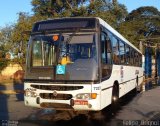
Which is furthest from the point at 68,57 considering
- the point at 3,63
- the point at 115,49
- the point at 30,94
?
the point at 3,63

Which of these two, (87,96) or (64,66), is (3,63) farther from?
(87,96)

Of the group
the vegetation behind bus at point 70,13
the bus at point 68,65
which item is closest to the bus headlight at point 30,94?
the bus at point 68,65

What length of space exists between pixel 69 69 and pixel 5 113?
388 cm

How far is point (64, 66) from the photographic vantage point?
10422mm

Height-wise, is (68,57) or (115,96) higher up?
(68,57)

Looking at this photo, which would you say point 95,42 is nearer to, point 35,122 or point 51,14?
point 35,122

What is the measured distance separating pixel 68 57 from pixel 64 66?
0.31m

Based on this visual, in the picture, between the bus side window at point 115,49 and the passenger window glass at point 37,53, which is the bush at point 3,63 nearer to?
the bus side window at point 115,49

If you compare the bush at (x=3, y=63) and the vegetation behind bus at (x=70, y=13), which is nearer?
the vegetation behind bus at (x=70, y=13)

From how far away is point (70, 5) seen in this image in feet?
150

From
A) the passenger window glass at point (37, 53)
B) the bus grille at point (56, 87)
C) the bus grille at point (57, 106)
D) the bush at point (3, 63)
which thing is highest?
the passenger window glass at point (37, 53)

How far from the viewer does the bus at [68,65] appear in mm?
10258

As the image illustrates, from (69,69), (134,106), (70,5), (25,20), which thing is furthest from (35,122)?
(70,5)

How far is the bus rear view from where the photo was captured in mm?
10242
